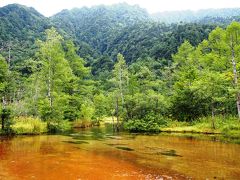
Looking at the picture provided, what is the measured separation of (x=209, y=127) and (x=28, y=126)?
727 inches

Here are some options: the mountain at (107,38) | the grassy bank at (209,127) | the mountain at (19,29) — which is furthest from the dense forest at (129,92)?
the mountain at (19,29)

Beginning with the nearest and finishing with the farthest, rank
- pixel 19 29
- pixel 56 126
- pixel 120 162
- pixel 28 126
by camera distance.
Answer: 1. pixel 120 162
2. pixel 28 126
3. pixel 56 126
4. pixel 19 29

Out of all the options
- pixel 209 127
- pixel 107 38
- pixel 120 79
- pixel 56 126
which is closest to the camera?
pixel 56 126

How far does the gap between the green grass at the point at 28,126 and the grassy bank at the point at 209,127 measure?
44.0ft

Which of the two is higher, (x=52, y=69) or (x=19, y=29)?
(x=19, y=29)

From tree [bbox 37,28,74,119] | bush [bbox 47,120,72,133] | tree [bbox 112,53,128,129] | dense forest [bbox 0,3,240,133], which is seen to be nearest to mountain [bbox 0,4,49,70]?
dense forest [bbox 0,3,240,133]

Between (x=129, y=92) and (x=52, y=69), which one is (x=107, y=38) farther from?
(x=52, y=69)

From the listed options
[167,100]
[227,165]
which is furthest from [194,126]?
[227,165]

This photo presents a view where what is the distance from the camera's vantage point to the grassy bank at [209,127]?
2717 cm

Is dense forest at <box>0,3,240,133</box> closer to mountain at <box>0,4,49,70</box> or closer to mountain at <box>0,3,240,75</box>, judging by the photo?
mountain at <box>0,3,240,75</box>

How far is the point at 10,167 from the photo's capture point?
12.7 meters

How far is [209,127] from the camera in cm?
3072

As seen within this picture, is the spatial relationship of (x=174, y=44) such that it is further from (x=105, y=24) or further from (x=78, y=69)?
(x=105, y=24)

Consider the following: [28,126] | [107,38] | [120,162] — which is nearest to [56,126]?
[28,126]
